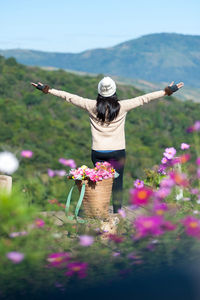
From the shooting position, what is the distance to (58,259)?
174cm

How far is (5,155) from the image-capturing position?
3.03m

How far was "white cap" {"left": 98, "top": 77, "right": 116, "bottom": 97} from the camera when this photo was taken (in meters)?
3.62

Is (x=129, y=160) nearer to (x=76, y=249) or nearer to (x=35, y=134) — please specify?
(x=35, y=134)

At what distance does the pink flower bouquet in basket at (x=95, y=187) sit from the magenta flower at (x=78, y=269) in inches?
76.4

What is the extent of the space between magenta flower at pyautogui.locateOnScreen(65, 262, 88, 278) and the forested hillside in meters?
16.8

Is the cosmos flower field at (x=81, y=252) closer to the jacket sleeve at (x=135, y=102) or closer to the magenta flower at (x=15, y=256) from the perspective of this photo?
the magenta flower at (x=15, y=256)

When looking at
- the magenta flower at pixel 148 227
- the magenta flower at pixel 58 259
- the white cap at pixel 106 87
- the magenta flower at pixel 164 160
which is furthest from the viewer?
the magenta flower at pixel 164 160

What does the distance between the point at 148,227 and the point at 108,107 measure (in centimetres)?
201

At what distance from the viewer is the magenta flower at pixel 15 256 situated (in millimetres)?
1655

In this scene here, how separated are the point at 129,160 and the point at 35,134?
6.89 meters

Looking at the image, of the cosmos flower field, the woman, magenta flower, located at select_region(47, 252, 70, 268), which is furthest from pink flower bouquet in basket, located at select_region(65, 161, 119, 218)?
magenta flower, located at select_region(47, 252, 70, 268)

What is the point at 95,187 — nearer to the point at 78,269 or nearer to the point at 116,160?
the point at 116,160

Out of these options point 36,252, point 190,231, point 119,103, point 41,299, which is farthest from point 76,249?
point 119,103

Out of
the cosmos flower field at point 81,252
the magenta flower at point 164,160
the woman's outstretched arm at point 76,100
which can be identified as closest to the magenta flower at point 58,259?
the cosmos flower field at point 81,252
